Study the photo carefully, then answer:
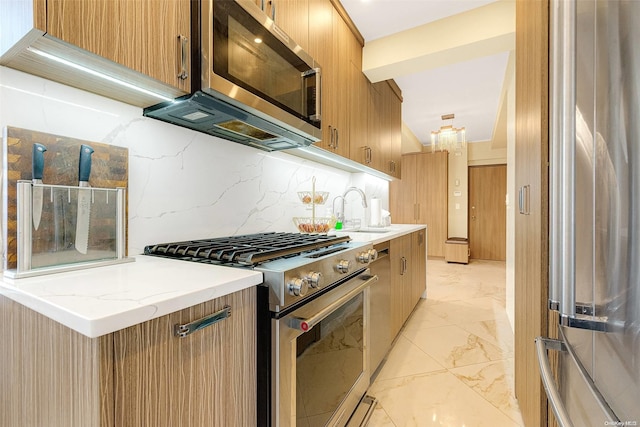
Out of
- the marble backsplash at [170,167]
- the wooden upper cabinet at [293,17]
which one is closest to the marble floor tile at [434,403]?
the marble backsplash at [170,167]

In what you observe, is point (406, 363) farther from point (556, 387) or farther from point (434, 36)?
point (434, 36)

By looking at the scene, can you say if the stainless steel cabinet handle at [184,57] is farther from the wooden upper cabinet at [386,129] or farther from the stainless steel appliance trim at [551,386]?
the wooden upper cabinet at [386,129]

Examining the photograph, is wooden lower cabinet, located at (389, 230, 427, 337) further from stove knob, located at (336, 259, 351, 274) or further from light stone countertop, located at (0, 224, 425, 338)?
light stone countertop, located at (0, 224, 425, 338)

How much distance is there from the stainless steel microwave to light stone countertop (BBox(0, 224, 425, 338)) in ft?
2.03

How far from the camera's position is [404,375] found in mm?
1892

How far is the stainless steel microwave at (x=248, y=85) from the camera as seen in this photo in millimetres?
995

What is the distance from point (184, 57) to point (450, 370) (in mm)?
2323

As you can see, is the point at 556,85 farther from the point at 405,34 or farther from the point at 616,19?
the point at 405,34

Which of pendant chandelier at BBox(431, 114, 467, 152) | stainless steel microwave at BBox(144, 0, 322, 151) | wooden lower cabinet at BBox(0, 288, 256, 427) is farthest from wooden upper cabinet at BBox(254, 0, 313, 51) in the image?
pendant chandelier at BBox(431, 114, 467, 152)

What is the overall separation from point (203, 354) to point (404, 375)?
1.65m

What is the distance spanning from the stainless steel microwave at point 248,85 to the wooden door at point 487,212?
5856 millimetres

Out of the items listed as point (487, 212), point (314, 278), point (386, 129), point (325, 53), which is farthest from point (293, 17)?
point (487, 212)

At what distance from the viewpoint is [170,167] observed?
1.26 metres

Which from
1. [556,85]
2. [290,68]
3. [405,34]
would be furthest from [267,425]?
[405,34]
